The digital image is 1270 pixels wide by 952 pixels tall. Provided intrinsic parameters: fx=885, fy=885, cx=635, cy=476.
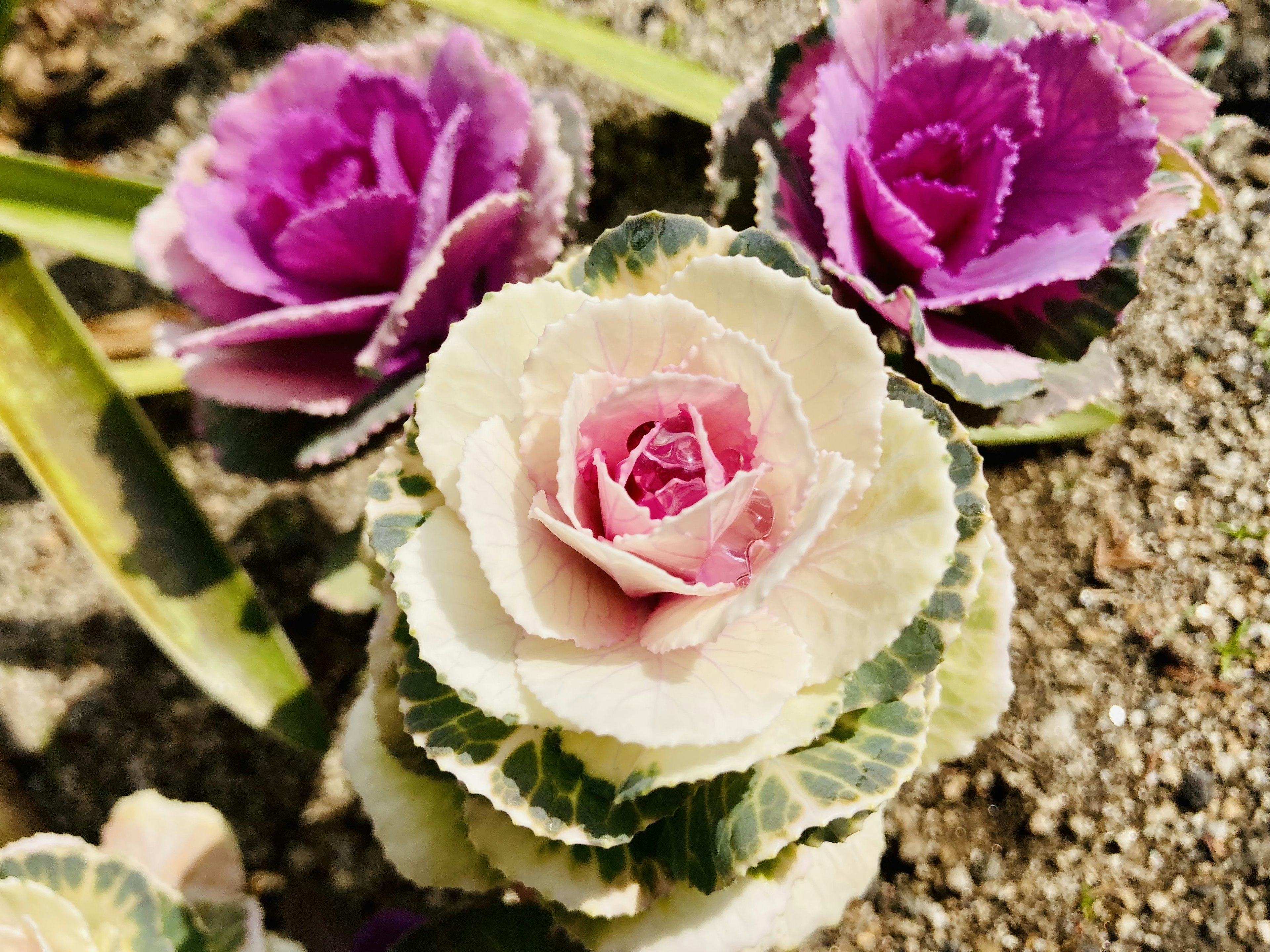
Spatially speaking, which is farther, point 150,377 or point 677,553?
point 150,377

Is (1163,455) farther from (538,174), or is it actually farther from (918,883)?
(538,174)

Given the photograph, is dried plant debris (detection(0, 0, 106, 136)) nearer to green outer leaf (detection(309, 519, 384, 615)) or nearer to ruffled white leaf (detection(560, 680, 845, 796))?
green outer leaf (detection(309, 519, 384, 615))

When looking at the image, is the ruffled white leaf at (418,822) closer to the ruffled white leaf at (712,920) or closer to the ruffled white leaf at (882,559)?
the ruffled white leaf at (712,920)

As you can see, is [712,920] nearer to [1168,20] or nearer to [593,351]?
[593,351]

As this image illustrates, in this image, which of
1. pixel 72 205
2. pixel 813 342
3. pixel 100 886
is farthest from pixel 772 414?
pixel 72 205

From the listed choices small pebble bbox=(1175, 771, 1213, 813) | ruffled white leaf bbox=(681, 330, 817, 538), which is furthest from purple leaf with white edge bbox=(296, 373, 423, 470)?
small pebble bbox=(1175, 771, 1213, 813)

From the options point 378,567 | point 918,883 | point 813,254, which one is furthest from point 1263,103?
point 378,567
